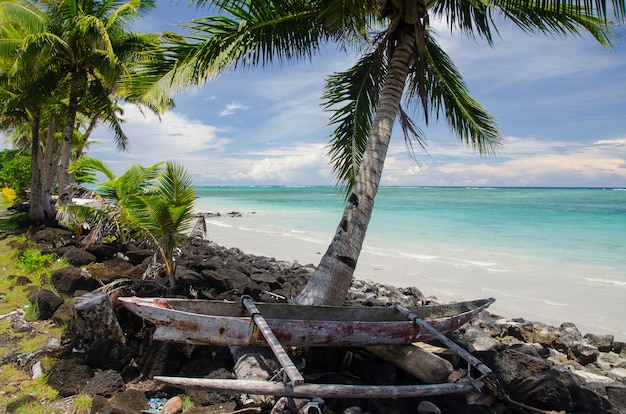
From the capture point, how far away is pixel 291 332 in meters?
3.73

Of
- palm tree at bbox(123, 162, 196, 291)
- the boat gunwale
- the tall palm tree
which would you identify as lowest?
the boat gunwale

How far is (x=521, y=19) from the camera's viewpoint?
5.60 m

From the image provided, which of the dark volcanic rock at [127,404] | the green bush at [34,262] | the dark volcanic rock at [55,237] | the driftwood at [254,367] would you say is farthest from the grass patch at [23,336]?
the driftwood at [254,367]

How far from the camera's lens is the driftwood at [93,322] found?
426 cm

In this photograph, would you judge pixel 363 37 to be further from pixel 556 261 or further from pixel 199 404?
pixel 556 261

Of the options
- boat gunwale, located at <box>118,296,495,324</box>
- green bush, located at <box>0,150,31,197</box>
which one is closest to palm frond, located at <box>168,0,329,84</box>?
boat gunwale, located at <box>118,296,495,324</box>

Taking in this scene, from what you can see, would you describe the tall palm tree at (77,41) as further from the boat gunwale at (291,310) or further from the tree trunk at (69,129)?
the boat gunwale at (291,310)

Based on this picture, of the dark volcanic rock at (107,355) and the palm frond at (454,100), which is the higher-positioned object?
the palm frond at (454,100)

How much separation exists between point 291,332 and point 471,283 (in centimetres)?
739

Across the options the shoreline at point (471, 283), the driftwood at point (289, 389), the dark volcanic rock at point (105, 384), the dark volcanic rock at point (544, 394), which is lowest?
the shoreline at point (471, 283)

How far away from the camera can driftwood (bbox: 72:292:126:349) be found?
426cm

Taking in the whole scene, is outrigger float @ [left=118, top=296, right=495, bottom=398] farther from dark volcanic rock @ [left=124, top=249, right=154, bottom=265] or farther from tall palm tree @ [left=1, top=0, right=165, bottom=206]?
tall palm tree @ [left=1, top=0, right=165, bottom=206]

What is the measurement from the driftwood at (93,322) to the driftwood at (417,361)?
8.80 feet

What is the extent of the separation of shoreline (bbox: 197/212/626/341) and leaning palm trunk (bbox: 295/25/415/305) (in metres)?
4.46
